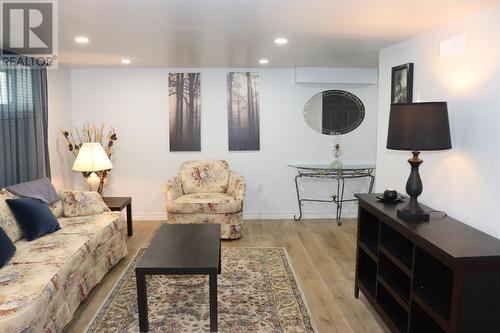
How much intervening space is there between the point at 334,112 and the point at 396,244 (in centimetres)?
306

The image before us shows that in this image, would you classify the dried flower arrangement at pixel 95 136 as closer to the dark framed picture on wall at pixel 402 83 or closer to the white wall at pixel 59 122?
the white wall at pixel 59 122

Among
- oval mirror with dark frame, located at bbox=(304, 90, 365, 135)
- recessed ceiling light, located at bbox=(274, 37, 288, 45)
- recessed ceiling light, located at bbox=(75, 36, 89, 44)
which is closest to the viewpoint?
recessed ceiling light, located at bbox=(75, 36, 89, 44)

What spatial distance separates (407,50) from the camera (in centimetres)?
316

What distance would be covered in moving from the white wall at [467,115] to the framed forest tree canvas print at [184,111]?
9.79ft

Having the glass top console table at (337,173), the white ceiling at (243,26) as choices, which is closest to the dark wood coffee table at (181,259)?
the white ceiling at (243,26)

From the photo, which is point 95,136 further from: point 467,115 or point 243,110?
point 467,115

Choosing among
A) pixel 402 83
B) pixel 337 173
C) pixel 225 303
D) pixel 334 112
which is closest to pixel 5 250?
pixel 225 303

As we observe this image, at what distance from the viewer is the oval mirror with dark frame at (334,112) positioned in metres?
5.31

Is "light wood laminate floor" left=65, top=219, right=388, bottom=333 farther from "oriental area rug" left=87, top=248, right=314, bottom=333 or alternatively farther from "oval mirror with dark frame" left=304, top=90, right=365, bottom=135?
"oval mirror with dark frame" left=304, top=90, right=365, bottom=135

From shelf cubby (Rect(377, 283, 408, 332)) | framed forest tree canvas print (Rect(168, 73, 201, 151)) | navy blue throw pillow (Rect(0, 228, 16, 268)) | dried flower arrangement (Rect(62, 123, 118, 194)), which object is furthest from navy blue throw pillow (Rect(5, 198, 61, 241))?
shelf cubby (Rect(377, 283, 408, 332))

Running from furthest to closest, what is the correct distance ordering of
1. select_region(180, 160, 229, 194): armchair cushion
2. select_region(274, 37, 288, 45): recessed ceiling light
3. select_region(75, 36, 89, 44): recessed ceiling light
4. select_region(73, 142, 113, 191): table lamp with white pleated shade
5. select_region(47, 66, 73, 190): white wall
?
select_region(180, 160, 229, 194): armchair cushion, select_region(47, 66, 73, 190): white wall, select_region(73, 142, 113, 191): table lamp with white pleated shade, select_region(274, 37, 288, 45): recessed ceiling light, select_region(75, 36, 89, 44): recessed ceiling light

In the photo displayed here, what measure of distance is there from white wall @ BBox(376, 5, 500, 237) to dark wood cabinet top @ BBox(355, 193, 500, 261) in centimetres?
13

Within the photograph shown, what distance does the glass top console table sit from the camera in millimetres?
5062

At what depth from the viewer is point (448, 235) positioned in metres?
2.08
